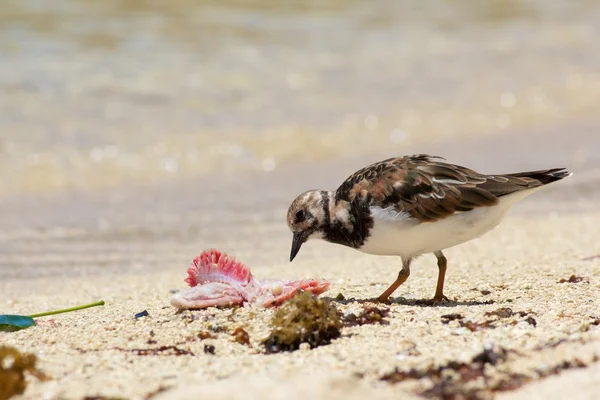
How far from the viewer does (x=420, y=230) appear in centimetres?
445

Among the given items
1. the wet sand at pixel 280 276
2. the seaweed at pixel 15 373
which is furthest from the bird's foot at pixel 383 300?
the seaweed at pixel 15 373

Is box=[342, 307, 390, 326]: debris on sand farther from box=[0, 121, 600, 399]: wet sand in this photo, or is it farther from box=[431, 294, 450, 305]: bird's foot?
box=[431, 294, 450, 305]: bird's foot

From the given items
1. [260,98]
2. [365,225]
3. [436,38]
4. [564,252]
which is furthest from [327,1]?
[365,225]

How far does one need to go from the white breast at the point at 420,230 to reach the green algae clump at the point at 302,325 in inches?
32.1

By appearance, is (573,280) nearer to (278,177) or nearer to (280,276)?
(280,276)

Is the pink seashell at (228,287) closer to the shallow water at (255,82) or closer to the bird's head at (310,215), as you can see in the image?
the bird's head at (310,215)

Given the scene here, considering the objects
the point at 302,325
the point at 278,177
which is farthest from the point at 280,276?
the point at 278,177

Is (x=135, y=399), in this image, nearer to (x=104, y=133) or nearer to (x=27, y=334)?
(x=27, y=334)

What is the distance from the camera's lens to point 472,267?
18.7 ft

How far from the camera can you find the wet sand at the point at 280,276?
315 centimetres

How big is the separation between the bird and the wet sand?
0.32 metres

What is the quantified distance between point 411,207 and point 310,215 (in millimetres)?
567

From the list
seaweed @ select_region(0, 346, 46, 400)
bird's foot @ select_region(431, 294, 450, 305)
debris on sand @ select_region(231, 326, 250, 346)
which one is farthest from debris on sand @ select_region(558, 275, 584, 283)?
seaweed @ select_region(0, 346, 46, 400)

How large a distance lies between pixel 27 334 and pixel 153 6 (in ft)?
36.3
